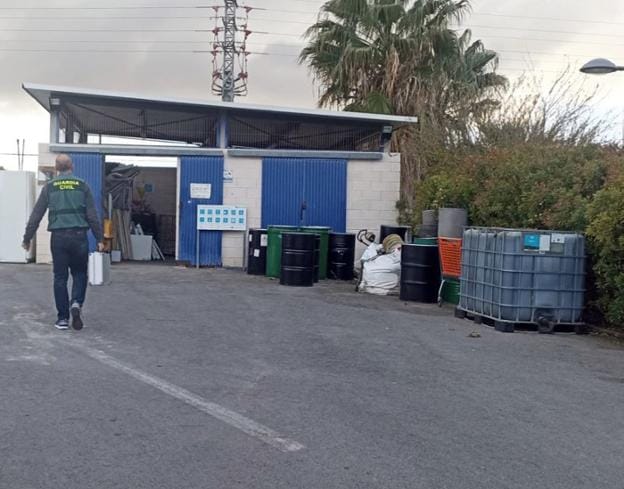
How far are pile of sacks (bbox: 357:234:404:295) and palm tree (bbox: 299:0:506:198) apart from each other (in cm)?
824

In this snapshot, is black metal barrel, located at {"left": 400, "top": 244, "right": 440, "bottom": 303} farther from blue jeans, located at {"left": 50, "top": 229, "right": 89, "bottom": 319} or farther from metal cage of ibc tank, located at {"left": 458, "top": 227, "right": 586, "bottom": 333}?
blue jeans, located at {"left": 50, "top": 229, "right": 89, "bottom": 319}

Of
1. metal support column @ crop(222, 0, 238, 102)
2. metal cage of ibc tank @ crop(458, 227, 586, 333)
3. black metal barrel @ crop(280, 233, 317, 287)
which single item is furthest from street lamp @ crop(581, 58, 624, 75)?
metal support column @ crop(222, 0, 238, 102)

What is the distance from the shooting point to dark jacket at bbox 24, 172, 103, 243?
9438 millimetres

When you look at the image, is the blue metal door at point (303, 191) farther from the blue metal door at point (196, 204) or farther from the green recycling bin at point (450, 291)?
the green recycling bin at point (450, 291)

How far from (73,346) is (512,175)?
26.7 ft

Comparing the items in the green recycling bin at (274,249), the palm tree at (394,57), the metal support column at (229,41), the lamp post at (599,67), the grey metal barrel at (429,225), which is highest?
the metal support column at (229,41)

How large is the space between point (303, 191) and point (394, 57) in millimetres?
6261

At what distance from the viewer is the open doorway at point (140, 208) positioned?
2144 centimetres

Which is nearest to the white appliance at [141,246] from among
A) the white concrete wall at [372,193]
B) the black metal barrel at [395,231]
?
the white concrete wall at [372,193]

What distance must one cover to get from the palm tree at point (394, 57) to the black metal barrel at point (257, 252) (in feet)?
23.2

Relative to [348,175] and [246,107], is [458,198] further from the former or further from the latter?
[246,107]

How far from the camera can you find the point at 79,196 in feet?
31.3

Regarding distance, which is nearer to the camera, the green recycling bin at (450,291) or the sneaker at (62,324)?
the sneaker at (62,324)

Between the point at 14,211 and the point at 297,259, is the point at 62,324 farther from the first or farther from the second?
the point at 14,211
